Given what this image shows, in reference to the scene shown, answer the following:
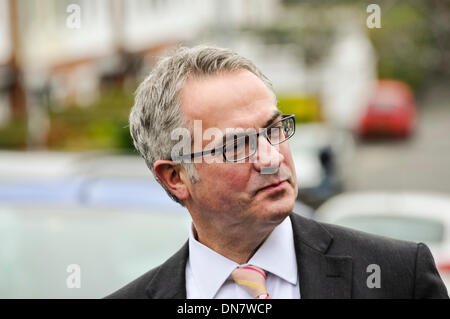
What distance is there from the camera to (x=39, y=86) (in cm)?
1767

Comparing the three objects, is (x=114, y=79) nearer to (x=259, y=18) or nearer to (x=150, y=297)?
(x=259, y=18)

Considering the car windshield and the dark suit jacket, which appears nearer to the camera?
the dark suit jacket

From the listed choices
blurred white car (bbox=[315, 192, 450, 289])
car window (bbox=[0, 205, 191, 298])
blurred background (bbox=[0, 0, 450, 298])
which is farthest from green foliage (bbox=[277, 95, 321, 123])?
car window (bbox=[0, 205, 191, 298])

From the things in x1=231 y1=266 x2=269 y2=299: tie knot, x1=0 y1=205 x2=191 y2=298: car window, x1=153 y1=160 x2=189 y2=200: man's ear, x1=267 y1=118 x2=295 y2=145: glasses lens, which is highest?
x1=267 y1=118 x2=295 y2=145: glasses lens

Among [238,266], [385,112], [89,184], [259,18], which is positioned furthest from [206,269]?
[259,18]

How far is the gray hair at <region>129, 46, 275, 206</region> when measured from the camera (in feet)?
5.25

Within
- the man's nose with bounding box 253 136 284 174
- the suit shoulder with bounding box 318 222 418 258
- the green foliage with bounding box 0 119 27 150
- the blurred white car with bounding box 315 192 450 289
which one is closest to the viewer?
the man's nose with bounding box 253 136 284 174

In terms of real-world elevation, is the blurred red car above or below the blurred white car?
below

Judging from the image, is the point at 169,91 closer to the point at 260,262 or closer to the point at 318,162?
the point at 260,262

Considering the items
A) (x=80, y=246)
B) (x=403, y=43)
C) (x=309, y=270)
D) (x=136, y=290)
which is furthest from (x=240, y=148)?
(x=403, y=43)

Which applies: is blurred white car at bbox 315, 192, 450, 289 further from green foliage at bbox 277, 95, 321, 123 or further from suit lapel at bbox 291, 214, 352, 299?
green foliage at bbox 277, 95, 321, 123

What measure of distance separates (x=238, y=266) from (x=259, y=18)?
Result: 28149mm

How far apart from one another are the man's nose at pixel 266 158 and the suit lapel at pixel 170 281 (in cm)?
35
